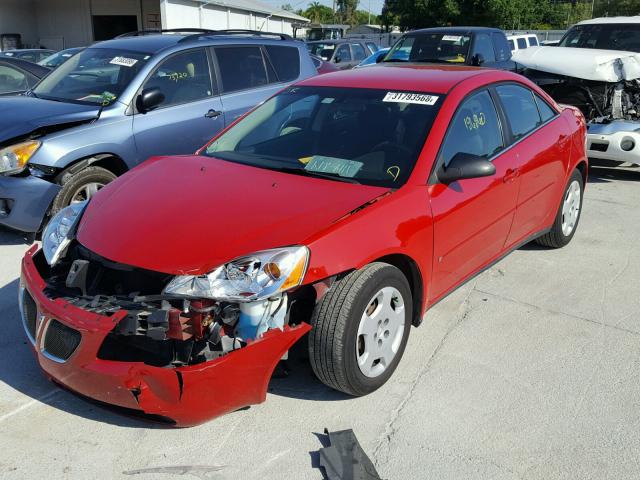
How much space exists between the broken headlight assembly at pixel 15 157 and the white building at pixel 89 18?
81.4 feet

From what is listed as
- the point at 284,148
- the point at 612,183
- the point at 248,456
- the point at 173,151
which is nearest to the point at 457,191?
the point at 284,148

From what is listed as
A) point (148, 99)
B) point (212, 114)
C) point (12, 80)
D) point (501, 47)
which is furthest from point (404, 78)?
point (501, 47)

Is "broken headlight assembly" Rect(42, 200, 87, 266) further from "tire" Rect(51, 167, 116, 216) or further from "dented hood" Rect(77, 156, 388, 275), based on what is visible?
"tire" Rect(51, 167, 116, 216)

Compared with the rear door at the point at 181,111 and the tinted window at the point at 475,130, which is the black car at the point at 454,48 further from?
the tinted window at the point at 475,130

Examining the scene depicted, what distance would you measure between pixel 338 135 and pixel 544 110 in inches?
77.0

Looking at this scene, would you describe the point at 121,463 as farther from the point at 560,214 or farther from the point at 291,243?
the point at 560,214

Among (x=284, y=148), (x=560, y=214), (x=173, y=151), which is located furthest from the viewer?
(x=173, y=151)

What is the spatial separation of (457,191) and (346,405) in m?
1.39

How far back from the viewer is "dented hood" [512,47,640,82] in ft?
26.7

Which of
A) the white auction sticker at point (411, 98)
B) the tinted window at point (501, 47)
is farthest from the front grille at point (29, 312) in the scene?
the tinted window at point (501, 47)

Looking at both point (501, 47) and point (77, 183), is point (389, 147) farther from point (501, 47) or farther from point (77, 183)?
point (501, 47)

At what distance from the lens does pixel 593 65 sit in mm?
8141

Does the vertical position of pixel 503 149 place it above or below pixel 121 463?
above

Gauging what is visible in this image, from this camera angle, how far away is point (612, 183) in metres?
8.25
